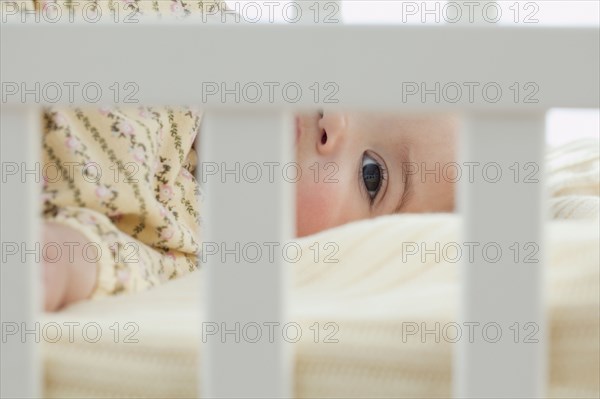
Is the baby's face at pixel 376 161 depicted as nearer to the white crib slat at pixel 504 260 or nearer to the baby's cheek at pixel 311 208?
the baby's cheek at pixel 311 208

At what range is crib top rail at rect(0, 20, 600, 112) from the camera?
0.44m

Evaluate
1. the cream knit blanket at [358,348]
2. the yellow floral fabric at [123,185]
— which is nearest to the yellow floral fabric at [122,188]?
the yellow floral fabric at [123,185]

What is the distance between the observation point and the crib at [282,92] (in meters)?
0.44

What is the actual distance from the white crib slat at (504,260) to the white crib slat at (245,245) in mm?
112

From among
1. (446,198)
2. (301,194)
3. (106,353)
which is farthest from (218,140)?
(446,198)

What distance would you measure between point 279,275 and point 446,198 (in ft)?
2.68

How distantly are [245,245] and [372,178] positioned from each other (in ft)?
2.58

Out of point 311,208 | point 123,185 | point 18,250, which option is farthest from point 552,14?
point 18,250

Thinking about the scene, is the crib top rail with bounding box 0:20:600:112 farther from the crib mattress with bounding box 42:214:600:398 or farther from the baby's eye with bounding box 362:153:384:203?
the baby's eye with bounding box 362:153:384:203

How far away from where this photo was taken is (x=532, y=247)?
459 mm

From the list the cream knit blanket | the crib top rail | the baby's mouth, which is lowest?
the cream knit blanket

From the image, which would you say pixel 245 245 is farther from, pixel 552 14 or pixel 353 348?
pixel 552 14

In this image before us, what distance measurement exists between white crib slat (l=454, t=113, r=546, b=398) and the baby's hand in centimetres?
32

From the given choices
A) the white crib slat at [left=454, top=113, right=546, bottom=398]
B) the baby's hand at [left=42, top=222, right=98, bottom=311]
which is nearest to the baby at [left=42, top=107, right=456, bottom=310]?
the baby's hand at [left=42, top=222, right=98, bottom=311]
